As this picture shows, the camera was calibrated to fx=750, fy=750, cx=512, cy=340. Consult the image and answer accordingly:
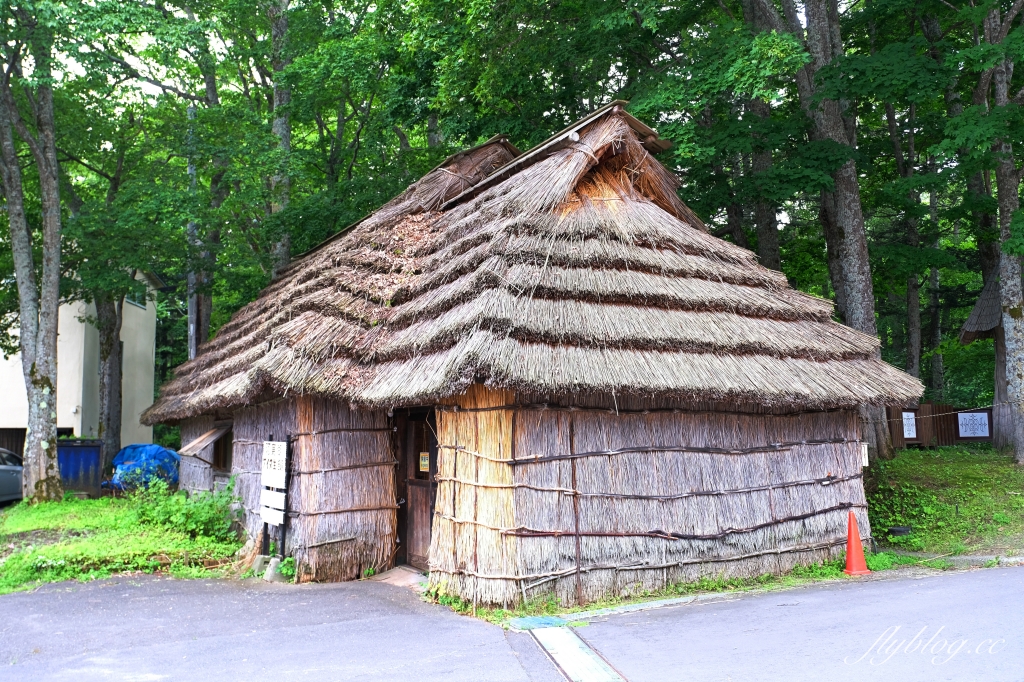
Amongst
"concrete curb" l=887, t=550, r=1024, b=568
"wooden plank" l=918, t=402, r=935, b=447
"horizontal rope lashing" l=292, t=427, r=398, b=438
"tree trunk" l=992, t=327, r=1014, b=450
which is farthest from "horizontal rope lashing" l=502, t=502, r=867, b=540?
"wooden plank" l=918, t=402, r=935, b=447

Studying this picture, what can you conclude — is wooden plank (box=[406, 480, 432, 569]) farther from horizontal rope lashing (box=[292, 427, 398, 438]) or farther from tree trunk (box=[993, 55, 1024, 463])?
tree trunk (box=[993, 55, 1024, 463])

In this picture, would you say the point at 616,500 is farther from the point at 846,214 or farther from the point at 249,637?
the point at 846,214

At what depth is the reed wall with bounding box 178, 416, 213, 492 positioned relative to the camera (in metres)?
14.5

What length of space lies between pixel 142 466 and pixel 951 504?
18201mm

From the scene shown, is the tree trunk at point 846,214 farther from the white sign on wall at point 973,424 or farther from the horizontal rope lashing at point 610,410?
the horizontal rope lashing at point 610,410

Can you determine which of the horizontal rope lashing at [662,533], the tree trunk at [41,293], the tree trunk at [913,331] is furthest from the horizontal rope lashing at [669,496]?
the tree trunk at [913,331]

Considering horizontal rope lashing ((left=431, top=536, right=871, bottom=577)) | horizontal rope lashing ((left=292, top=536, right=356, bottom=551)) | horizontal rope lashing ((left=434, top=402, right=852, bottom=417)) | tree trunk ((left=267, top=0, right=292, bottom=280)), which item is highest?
tree trunk ((left=267, top=0, right=292, bottom=280))

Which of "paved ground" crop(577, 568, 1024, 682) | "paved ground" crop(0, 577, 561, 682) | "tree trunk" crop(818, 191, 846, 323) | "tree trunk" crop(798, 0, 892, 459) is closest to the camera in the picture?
"paved ground" crop(577, 568, 1024, 682)

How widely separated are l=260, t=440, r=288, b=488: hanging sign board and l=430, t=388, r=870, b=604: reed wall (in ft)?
8.54

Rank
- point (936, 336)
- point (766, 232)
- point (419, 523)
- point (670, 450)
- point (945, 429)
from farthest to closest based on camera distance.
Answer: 1. point (936, 336)
2. point (945, 429)
3. point (766, 232)
4. point (419, 523)
5. point (670, 450)

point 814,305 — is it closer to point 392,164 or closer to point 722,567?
point 722,567

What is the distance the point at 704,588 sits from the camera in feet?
30.3

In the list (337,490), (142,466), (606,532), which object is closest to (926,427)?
(606,532)

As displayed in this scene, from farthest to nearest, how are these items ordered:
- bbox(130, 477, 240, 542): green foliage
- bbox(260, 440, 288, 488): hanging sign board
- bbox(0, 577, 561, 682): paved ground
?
bbox(130, 477, 240, 542): green foliage → bbox(260, 440, 288, 488): hanging sign board → bbox(0, 577, 561, 682): paved ground
